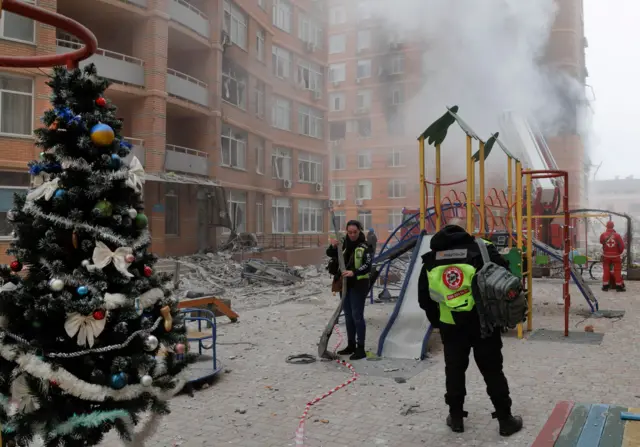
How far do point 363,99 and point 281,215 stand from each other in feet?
68.2

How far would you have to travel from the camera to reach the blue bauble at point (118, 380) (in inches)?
127

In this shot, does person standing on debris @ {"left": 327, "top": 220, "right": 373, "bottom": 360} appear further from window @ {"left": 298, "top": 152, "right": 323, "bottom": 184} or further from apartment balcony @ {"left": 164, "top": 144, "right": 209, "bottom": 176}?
window @ {"left": 298, "top": 152, "right": 323, "bottom": 184}

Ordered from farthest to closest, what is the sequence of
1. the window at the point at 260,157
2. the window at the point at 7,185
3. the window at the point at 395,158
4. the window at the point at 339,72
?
the window at the point at 339,72 → the window at the point at 395,158 → the window at the point at 260,157 → the window at the point at 7,185

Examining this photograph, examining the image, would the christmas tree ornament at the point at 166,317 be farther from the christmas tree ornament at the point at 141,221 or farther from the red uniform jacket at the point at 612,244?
the red uniform jacket at the point at 612,244

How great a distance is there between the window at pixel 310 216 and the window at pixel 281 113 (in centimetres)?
445

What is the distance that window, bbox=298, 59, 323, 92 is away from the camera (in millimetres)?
32000

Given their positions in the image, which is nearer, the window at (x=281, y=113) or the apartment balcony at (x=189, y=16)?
the apartment balcony at (x=189, y=16)

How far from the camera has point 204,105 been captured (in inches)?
898

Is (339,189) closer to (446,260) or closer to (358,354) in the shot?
(358,354)

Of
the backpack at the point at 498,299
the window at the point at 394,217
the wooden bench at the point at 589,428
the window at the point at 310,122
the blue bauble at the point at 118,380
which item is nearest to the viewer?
the blue bauble at the point at 118,380

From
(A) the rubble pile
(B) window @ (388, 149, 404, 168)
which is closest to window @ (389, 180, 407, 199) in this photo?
(B) window @ (388, 149, 404, 168)

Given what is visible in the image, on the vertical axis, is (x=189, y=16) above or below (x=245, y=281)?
above

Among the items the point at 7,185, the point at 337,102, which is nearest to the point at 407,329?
the point at 7,185

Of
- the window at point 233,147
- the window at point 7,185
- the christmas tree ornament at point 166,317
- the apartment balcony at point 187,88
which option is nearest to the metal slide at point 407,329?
the christmas tree ornament at point 166,317
